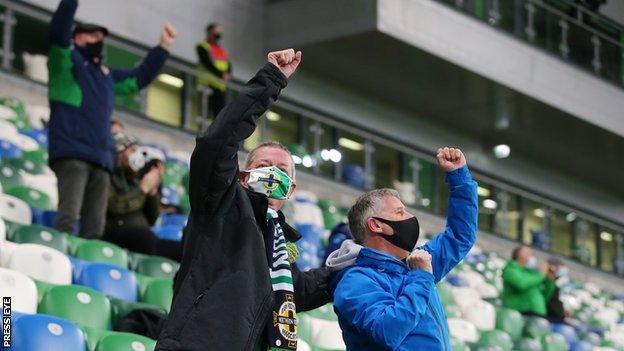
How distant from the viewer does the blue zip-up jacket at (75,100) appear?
25.5 ft

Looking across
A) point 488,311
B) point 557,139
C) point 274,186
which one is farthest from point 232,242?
point 557,139

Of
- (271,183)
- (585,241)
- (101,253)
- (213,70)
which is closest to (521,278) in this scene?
(101,253)

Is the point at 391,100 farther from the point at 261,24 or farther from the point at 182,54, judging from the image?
the point at 182,54

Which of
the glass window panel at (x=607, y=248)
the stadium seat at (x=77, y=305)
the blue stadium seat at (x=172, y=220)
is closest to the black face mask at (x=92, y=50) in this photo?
the blue stadium seat at (x=172, y=220)

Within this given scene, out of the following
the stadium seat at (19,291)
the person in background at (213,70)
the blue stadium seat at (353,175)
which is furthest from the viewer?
the blue stadium seat at (353,175)

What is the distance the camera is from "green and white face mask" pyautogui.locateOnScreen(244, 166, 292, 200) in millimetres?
4078

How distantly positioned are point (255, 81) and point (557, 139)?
15947mm

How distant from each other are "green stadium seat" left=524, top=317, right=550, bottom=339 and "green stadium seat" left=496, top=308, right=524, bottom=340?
52mm

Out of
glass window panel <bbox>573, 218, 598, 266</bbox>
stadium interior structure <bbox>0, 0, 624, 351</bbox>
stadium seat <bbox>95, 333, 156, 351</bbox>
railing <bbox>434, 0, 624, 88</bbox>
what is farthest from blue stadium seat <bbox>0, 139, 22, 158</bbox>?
glass window panel <bbox>573, 218, 598, 266</bbox>

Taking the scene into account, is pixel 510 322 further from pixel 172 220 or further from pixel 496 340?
pixel 172 220

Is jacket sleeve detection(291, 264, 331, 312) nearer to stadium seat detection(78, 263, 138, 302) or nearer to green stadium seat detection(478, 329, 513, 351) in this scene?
stadium seat detection(78, 263, 138, 302)

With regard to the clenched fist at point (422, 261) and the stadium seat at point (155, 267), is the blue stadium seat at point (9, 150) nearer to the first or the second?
the stadium seat at point (155, 267)

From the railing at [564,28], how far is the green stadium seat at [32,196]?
940 centimetres

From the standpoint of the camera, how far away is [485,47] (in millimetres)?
17156
